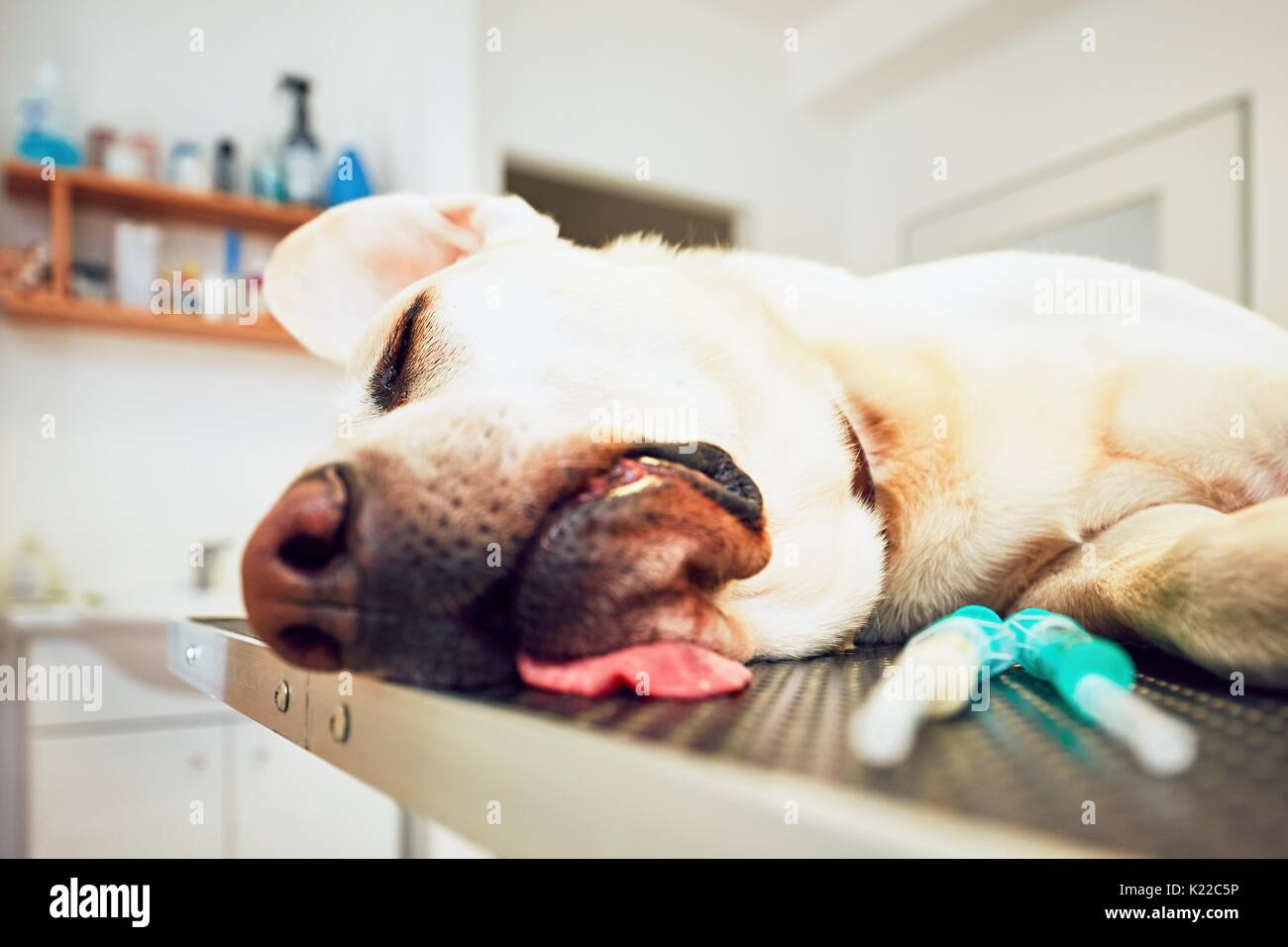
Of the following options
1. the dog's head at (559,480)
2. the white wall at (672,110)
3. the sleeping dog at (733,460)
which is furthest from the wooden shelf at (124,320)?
the dog's head at (559,480)

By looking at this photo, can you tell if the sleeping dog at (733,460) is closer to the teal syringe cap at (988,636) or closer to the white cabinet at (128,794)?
the teal syringe cap at (988,636)

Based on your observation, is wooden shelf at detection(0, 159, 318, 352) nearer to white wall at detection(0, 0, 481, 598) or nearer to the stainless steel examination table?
white wall at detection(0, 0, 481, 598)

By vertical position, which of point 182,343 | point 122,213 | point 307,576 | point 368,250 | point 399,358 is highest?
point 122,213

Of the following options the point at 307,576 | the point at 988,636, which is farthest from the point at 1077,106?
the point at 307,576

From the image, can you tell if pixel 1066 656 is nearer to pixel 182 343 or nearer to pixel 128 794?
pixel 128 794

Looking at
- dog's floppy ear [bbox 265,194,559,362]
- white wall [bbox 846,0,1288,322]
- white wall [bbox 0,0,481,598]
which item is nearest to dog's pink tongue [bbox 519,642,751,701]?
dog's floppy ear [bbox 265,194,559,362]

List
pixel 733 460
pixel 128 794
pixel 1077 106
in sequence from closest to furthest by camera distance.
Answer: pixel 733 460
pixel 128 794
pixel 1077 106

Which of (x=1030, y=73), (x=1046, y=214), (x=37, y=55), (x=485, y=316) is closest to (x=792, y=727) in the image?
(x=485, y=316)

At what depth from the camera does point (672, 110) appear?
14.8 ft

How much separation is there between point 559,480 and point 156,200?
3.09 metres

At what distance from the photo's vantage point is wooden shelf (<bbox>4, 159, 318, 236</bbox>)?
9.43 feet

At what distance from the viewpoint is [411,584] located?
0.58 meters

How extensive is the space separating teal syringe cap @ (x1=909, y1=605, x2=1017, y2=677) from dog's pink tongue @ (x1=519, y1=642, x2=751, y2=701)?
0.16 metres

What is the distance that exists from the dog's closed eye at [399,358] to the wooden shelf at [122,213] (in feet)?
8.34
